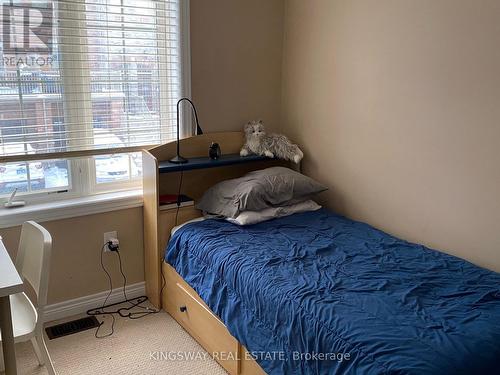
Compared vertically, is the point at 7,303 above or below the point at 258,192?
below

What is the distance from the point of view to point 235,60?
9.93 feet

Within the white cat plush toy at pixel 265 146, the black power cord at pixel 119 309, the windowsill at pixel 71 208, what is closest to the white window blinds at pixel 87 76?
the windowsill at pixel 71 208

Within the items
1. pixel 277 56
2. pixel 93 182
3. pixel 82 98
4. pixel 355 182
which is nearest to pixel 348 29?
pixel 277 56

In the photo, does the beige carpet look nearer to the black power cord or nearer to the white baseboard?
the black power cord

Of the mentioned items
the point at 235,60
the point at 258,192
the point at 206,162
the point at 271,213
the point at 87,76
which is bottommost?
the point at 271,213

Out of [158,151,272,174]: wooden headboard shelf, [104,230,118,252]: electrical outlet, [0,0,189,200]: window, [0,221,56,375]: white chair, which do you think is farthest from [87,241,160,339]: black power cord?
[0,221,56,375]: white chair

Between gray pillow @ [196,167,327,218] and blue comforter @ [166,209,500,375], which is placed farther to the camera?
gray pillow @ [196,167,327,218]

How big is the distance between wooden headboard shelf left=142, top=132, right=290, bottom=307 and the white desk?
3.62 feet

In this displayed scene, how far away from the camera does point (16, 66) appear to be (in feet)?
7.68

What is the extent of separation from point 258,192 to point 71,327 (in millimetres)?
1312

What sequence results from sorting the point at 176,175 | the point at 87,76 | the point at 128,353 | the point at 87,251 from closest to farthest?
the point at 128,353 → the point at 87,76 → the point at 87,251 → the point at 176,175

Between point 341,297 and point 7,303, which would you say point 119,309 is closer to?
point 7,303

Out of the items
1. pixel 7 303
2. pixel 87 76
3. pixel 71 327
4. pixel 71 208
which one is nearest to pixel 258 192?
pixel 71 208

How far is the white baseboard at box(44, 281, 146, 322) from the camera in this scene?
263cm
